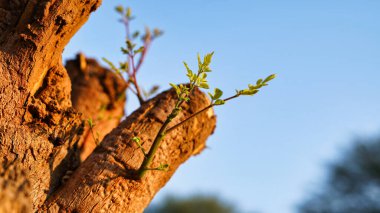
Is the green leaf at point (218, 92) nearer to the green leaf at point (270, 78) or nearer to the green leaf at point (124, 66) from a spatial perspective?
the green leaf at point (270, 78)

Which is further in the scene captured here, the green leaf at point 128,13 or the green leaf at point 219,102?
the green leaf at point 128,13

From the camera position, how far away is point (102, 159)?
1.54 m

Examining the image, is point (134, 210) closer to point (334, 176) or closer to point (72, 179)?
point (72, 179)

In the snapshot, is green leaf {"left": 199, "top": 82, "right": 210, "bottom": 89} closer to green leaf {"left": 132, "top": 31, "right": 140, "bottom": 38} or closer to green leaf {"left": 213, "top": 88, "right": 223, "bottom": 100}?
green leaf {"left": 213, "top": 88, "right": 223, "bottom": 100}

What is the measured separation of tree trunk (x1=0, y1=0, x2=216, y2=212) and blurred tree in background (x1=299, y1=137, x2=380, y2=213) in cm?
1851

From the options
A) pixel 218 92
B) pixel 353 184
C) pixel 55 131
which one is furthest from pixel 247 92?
pixel 353 184

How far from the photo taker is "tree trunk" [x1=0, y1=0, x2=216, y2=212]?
1373mm

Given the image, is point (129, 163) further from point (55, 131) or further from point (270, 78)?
point (270, 78)

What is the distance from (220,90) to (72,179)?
65cm

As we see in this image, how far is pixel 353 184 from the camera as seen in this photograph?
1902cm

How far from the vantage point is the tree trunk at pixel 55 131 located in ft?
4.50

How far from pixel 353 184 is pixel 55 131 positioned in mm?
19662

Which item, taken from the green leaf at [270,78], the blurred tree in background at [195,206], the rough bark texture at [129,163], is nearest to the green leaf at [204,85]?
the green leaf at [270,78]

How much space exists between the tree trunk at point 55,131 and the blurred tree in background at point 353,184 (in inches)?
729
